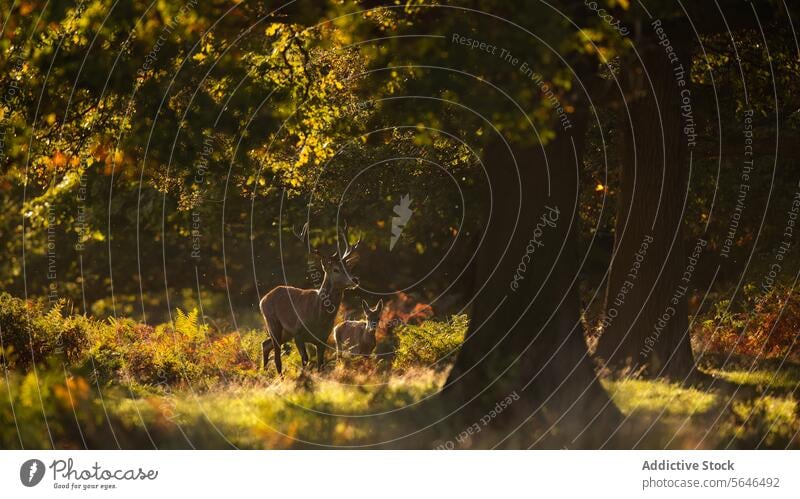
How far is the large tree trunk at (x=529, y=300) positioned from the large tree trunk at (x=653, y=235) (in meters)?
2.09

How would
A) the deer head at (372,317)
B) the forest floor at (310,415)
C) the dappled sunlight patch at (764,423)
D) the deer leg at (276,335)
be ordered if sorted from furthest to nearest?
the deer head at (372,317) < the deer leg at (276,335) < the dappled sunlight patch at (764,423) < the forest floor at (310,415)

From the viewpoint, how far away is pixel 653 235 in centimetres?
1845

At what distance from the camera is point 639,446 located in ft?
46.6

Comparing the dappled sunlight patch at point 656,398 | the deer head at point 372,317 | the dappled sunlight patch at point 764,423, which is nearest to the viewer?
the dappled sunlight patch at point 764,423

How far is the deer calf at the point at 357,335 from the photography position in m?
19.7

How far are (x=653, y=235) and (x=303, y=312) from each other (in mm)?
5920

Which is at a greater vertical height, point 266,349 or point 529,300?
point 529,300

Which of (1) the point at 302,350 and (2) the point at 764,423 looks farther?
(1) the point at 302,350

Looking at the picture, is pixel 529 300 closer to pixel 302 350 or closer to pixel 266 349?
pixel 302 350

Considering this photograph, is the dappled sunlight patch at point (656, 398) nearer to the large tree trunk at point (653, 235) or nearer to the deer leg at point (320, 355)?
the large tree trunk at point (653, 235)

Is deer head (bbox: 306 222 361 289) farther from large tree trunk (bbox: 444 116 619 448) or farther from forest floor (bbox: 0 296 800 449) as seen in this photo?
large tree trunk (bbox: 444 116 619 448)
